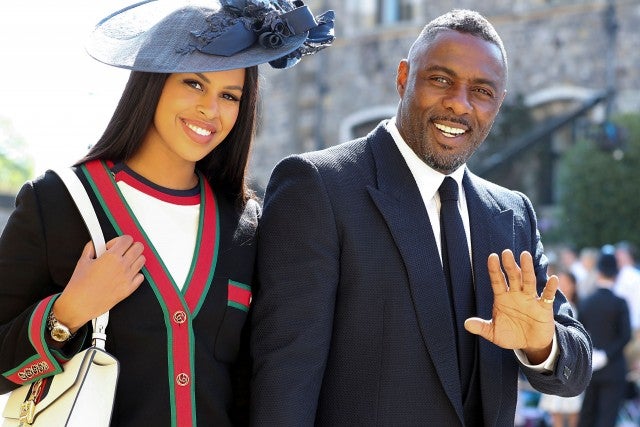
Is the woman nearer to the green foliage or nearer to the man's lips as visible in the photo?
the man's lips

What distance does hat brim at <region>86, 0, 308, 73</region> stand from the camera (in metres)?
3.29

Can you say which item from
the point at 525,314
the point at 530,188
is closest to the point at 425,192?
the point at 525,314

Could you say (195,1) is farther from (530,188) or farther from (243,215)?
(530,188)

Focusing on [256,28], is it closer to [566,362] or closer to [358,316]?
[358,316]

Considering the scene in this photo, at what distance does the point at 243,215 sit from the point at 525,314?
964 mm

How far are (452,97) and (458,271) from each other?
0.52 meters

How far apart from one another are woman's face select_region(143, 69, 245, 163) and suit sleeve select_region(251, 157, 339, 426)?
24 centimetres

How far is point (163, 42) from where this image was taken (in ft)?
11.0

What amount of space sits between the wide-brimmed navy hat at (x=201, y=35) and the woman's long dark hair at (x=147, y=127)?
10 centimetres

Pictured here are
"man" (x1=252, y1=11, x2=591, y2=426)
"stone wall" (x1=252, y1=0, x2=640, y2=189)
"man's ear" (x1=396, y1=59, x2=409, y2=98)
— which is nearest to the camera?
"man" (x1=252, y1=11, x2=591, y2=426)

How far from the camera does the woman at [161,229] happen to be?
10.3ft

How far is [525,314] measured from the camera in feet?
10.5

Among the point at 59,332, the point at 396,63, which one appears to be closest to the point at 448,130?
the point at 59,332

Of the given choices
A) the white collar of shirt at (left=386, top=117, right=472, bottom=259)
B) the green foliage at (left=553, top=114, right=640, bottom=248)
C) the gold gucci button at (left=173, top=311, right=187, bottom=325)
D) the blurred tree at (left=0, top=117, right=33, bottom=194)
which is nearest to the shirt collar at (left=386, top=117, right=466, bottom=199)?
the white collar of shirt at (left=386, top=117, right=472, bottom=259)
